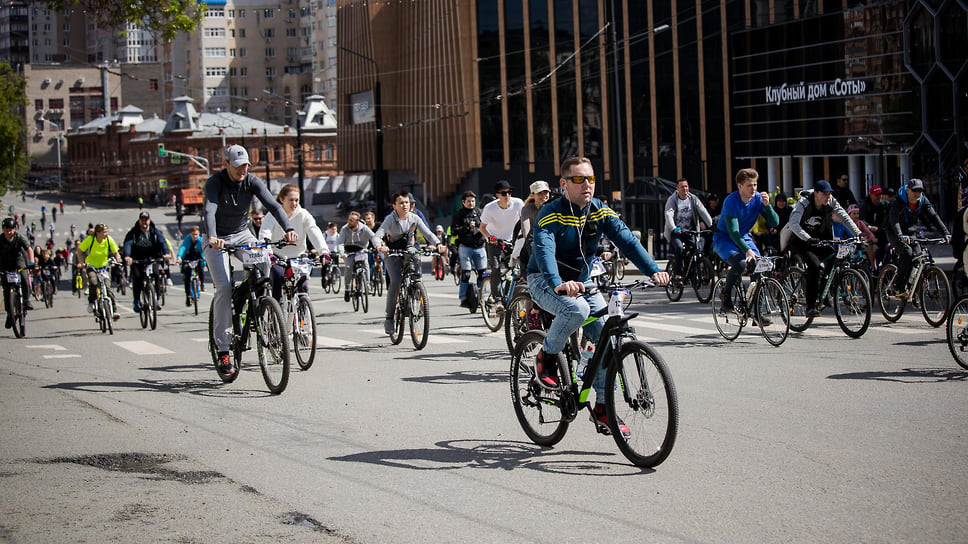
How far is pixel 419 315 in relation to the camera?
13.9m

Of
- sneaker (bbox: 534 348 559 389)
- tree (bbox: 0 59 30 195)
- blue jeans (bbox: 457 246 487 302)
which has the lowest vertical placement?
sneaker (bbox: 534 348 559 389)

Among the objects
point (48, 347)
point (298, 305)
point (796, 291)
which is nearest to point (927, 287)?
point (796, 291)

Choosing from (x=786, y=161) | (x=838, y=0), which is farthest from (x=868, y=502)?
(x=838, y=0)

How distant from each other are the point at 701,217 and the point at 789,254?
4.49m

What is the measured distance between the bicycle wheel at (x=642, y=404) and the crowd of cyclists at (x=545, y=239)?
422 millimetres

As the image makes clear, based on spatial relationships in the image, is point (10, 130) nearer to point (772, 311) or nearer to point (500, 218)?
point (500, 218)

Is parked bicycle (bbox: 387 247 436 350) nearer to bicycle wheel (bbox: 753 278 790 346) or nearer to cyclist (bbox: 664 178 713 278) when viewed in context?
bicycle wheel (bbox: 753 278 790 346)

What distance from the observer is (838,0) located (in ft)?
188

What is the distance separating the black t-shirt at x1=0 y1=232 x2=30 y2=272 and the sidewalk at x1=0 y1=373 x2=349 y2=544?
10.3 meters

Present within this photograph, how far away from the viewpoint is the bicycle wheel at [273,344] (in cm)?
1017

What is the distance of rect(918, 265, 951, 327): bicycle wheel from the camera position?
46.2ft

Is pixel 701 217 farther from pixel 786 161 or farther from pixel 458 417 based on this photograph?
pixel 786 161

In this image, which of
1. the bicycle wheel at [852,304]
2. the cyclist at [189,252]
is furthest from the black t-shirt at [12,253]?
the bicycle wheel at [852,304]

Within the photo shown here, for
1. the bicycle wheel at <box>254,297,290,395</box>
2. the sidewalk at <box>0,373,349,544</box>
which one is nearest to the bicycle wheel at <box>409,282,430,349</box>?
the bicycle wheel at <box>254,297,290,395</box>
